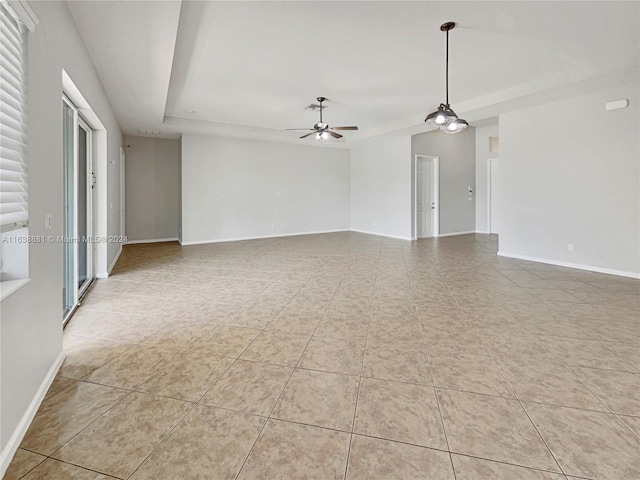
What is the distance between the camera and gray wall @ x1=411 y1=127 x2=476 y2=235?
8859mm

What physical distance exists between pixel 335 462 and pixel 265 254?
541 cm

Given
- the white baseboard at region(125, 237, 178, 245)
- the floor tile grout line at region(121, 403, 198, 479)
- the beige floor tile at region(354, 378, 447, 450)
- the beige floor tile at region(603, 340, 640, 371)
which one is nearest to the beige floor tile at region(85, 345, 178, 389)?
the floor tile grout line at region(121, 403, 198, 479)

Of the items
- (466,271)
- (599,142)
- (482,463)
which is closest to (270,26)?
(482,463)

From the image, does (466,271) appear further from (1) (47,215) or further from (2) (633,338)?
(1) (47,215)

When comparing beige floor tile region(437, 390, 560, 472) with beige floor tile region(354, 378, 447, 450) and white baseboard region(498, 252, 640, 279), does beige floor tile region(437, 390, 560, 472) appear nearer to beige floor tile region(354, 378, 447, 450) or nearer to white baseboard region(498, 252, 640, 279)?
beige floor tile region(354, 378, 447, 450)

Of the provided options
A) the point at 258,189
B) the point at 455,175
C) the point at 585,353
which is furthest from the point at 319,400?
the point at 455,175

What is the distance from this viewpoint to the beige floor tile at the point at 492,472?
1.36 m

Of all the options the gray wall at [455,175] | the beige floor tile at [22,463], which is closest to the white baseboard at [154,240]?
the gray wall at [455,175]

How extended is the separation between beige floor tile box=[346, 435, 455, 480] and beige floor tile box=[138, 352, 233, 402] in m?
0.99

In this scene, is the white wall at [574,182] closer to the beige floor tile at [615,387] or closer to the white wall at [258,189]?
the beige floor tile at [615,387]

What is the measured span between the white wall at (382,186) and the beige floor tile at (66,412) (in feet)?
24.8

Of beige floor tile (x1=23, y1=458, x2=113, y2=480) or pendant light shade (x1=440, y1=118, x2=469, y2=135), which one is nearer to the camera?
beige floor tile (x1=23, y1=458, x2=113, y2=480)

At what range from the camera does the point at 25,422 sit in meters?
1.63

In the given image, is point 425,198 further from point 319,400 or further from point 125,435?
point 125,435
